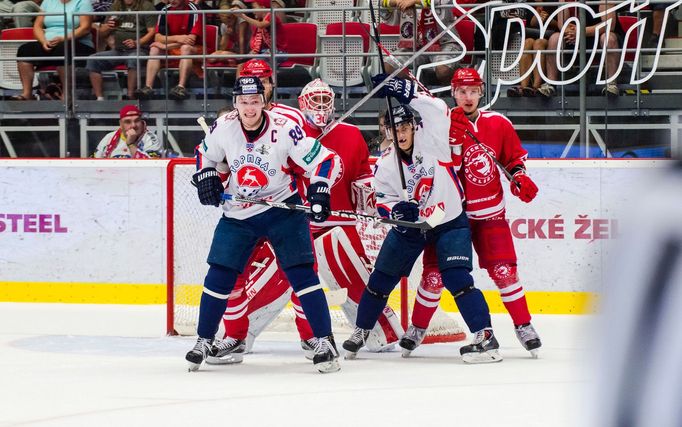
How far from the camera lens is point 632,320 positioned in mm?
530

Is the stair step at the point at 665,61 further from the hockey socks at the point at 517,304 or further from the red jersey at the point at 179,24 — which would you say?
the red jersey at the point at 179,24

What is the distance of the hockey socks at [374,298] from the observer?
4617 mm

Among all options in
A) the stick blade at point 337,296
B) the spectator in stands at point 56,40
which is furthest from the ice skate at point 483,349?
the spectator in stands at point 56,40

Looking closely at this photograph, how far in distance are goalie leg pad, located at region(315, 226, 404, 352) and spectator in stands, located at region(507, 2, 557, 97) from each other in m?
1.88

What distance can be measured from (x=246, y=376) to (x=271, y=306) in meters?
0.65

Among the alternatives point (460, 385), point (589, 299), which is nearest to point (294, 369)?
point (460, 385)

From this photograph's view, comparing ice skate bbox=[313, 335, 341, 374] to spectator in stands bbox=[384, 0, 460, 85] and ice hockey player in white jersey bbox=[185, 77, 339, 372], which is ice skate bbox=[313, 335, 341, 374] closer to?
ice hockey player in white jersey bbox=[185, 77, 339, 372]

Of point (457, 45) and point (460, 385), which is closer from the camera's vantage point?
point (460, 385)

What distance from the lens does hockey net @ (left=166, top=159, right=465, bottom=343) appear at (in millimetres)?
5387

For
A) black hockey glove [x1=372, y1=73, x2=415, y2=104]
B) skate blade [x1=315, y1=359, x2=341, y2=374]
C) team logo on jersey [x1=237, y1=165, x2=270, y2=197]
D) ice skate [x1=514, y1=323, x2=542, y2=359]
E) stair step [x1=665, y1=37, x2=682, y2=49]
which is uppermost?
stair step [x1=665, y1=37, x2=682, y2=49]

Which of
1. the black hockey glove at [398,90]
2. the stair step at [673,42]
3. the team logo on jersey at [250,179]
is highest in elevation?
the stair step at [673,42]

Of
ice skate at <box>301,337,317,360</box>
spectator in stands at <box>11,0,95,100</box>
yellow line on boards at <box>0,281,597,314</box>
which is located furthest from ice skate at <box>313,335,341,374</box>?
spectator in stands at <box>11,0,95,100</box>

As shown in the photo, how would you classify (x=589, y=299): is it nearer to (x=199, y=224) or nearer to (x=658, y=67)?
(x=199, y=224)

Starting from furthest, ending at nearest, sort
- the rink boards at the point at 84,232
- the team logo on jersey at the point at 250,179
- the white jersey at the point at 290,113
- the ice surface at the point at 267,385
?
the rink boards at the point at 84,232 → the white jersey at the point at 290,113 → the team logo on jersey at the point at 250,179 → the ice surface at the point at 267,385
